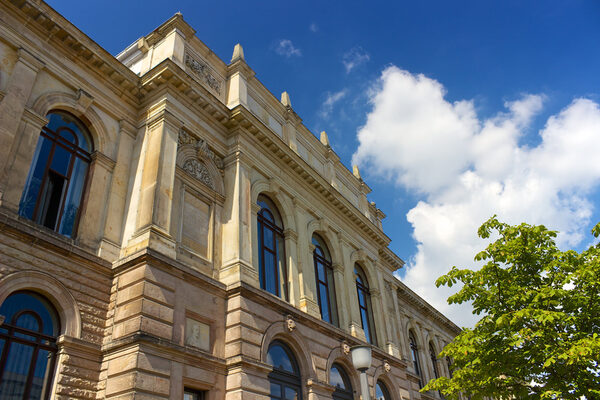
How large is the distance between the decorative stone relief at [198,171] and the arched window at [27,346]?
6.18 m

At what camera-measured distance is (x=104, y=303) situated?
13.0 metres

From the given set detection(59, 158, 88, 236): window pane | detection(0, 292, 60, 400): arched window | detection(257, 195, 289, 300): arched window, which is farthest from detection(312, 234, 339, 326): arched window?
detection(0, 292, 60, 400): arched window

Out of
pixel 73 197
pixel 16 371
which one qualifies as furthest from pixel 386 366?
pixel 16 371

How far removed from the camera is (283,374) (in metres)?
15.8

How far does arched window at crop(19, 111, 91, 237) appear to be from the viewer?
1289 centimetres

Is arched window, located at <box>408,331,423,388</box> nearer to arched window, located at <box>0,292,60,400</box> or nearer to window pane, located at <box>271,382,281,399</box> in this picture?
window pane, located at <box>271,382,281,399</box>

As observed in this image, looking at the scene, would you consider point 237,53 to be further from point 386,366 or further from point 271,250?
point 386,366

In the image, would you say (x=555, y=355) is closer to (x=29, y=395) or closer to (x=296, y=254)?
(x=296, y=254)

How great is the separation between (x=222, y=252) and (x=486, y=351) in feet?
29.3

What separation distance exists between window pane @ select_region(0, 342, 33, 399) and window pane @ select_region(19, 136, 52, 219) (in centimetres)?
335

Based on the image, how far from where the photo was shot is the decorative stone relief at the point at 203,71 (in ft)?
60.9

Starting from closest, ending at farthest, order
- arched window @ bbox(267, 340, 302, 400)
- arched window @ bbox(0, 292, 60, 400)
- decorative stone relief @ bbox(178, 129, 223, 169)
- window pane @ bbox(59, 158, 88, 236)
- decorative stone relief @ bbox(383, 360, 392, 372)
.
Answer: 1. arched window @ bbox(0, 292, 60, 400)
2. window pane @ bbox(59, 158, 88, 236)
3. arched window @ bbox(267, 340, 302, 400)
4. decorative stone relief @ bbox(178, 129, 223, 169)
5. decorative stone relief @ bbox(383, 360, 392, 372)

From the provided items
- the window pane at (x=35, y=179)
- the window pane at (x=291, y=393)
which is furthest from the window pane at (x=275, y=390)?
the window pane at (x=35, y=179)

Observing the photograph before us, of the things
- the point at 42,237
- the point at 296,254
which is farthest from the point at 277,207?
the point at 42,237
